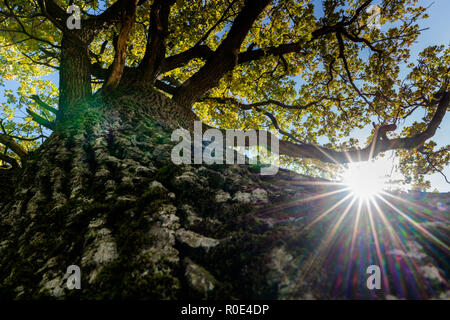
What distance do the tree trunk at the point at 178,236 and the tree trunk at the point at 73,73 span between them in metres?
2.71

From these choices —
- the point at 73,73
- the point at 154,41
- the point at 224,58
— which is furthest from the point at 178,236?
the point at 154,41

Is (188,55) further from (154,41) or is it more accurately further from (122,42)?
(122,42)

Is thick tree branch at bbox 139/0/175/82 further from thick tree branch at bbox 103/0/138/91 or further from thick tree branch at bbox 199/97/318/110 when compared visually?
thick tree branch at bbox 199/97/318/110

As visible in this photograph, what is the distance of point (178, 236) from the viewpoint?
1.31 meters

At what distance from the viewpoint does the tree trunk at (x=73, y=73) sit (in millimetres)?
4412

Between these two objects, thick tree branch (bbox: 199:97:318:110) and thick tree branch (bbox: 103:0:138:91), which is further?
thick tree branch (bbox: 199:97:318:110)

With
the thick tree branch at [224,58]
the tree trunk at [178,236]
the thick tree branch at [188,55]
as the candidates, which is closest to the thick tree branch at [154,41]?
the thick tree branch at [188,55]

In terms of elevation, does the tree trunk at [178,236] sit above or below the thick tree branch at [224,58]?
below

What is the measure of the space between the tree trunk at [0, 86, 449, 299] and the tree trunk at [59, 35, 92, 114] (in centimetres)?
271

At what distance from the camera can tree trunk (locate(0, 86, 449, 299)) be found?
99cm

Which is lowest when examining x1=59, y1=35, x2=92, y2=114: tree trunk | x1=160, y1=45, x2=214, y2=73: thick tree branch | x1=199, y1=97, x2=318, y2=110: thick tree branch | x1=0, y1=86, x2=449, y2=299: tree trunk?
x1=0, y1=86, x2=449, y2=299: tree trunk

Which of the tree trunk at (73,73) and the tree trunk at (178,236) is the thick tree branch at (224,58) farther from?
the tree trunk at (178,236)

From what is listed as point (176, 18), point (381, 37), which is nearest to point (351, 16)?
point (381, 37)

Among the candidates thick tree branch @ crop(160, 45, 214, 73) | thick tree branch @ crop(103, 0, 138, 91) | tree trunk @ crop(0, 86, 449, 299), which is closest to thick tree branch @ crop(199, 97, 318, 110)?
thick tree branch @ crop(160, 45, 214, 73)
